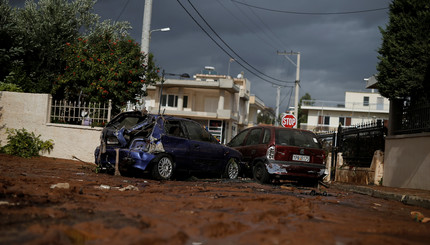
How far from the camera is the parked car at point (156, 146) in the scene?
10492 millimetres

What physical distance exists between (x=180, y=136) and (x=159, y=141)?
0.80 meters

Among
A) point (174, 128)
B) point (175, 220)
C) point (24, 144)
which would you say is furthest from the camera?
point (24, 144)

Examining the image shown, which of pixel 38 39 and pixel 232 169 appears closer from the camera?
pixel 232 169

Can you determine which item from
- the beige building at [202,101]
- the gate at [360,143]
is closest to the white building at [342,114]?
the beige building at [202,101]

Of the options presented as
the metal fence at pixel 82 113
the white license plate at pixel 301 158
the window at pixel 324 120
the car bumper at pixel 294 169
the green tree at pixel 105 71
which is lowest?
the car bumper at pixel 294 169

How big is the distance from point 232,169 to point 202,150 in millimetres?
1336

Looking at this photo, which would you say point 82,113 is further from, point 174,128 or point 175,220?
point 175,220

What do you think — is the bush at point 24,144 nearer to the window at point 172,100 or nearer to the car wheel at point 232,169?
the car wheel at point 232,169

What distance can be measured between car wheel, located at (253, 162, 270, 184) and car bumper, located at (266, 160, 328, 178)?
5.5 inches

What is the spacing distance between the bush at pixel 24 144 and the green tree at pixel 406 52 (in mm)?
11766

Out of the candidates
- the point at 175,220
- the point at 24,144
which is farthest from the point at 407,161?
the point at 24,144

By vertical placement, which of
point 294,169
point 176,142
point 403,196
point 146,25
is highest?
point 146,25

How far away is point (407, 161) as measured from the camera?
13.2 metres

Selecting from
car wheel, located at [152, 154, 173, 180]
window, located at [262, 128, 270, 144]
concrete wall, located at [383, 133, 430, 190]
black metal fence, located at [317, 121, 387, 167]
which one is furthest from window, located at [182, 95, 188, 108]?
car wheel, located at [152, 154, 173, 180]
